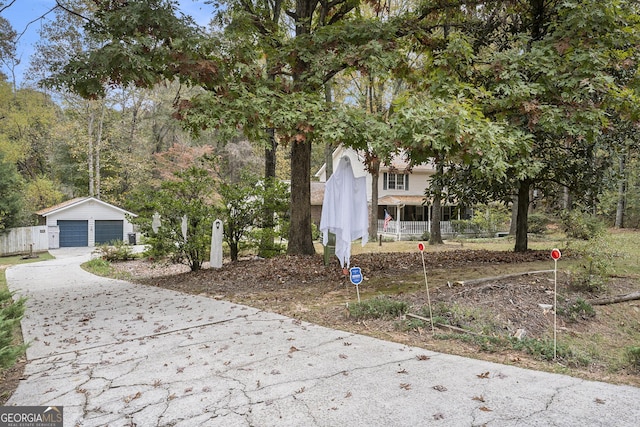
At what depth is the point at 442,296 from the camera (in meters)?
5.98

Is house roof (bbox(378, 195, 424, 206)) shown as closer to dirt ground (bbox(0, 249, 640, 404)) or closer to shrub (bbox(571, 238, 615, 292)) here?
dirt ground (bbox(0, 249, 640, 404))

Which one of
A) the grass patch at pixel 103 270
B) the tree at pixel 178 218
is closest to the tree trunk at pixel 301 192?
the tree at pixel 178 218

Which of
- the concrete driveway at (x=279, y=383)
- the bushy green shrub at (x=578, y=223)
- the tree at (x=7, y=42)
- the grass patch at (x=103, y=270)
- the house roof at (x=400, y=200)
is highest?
the tree at (x=7, y=42)

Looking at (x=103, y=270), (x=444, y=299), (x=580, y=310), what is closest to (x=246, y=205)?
(x=444, y=299)

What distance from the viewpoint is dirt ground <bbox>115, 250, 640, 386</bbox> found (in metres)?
4.52

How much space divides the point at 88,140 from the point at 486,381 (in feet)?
98.0

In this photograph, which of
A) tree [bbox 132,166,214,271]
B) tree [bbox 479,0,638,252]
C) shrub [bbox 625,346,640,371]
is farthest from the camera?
tree [bbox 132,166,214,271]

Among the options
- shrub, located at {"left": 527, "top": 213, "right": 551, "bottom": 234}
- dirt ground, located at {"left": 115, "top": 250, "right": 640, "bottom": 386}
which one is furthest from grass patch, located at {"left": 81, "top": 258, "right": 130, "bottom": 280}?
shrub, located at {"left": 527, "top": 213, "right": 551, "bottom": 234}

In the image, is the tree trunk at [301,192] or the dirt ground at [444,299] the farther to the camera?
the tree trunk at [301,192]

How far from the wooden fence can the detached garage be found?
40 cm

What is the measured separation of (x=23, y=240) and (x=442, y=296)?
26134 mm

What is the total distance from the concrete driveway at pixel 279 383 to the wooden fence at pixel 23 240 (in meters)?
21.9

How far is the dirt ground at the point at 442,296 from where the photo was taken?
178 inches

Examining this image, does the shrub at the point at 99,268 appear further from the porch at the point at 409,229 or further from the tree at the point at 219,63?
the porch at the point at 409,229
